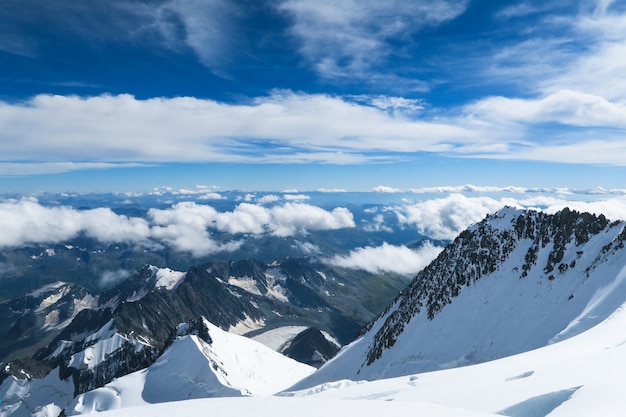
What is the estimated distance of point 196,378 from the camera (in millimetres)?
126375

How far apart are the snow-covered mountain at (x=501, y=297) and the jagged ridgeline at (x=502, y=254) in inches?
11.3

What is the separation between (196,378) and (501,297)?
9928 cm

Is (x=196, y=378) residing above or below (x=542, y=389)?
below

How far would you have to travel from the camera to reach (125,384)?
130375 mm

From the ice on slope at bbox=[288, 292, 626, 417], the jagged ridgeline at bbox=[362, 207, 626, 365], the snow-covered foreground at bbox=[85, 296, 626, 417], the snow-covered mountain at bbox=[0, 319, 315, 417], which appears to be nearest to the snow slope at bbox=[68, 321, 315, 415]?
the snow-covered mountain at bbox=[0, 319, 315, 417]

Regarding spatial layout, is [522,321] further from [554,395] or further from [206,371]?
[206,371]

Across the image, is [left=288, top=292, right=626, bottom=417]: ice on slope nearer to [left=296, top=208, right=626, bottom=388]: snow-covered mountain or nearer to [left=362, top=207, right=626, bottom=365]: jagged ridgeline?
[left=296, top=208, right=626, bottom=388]: snow-covered mountain

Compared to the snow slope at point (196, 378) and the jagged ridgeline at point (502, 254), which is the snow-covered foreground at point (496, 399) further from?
the snow slope at point (196, 378)

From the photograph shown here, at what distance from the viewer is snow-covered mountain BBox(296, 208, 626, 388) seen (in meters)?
66.9

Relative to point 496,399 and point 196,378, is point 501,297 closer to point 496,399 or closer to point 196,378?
point 496,399

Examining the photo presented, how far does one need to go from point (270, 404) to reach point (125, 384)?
134m

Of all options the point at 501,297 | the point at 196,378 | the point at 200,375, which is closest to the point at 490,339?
the point at 501,297

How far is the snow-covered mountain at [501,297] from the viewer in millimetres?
66938

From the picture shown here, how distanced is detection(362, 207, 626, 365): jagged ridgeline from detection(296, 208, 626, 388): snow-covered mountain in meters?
0.29
